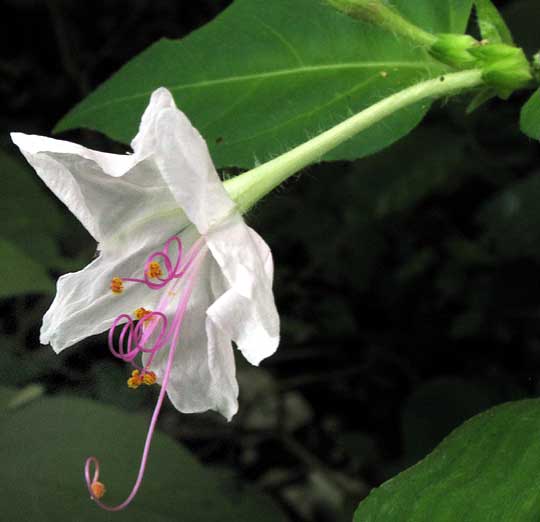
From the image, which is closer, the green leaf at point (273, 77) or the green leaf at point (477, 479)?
the green leaf at point (477, 479)

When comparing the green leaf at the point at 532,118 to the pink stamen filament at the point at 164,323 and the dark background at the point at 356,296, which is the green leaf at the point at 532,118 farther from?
the dark background at the point at 356,296

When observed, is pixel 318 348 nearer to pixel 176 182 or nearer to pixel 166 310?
pixel 166 310

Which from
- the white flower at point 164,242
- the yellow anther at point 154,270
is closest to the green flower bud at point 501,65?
the white flower at point 164,242

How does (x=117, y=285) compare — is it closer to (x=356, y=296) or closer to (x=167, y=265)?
(x=167, y=265)

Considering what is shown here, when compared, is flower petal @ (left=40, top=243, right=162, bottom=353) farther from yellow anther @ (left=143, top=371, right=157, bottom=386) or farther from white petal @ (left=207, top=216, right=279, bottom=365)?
white petal @ (left=207, top=216, right=279, bottom=365)

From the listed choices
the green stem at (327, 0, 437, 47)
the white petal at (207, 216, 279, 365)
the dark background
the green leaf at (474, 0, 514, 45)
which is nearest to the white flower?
the white petal at (207, 216, 279, 365)

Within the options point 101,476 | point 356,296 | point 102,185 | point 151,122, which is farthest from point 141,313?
point 356,296
